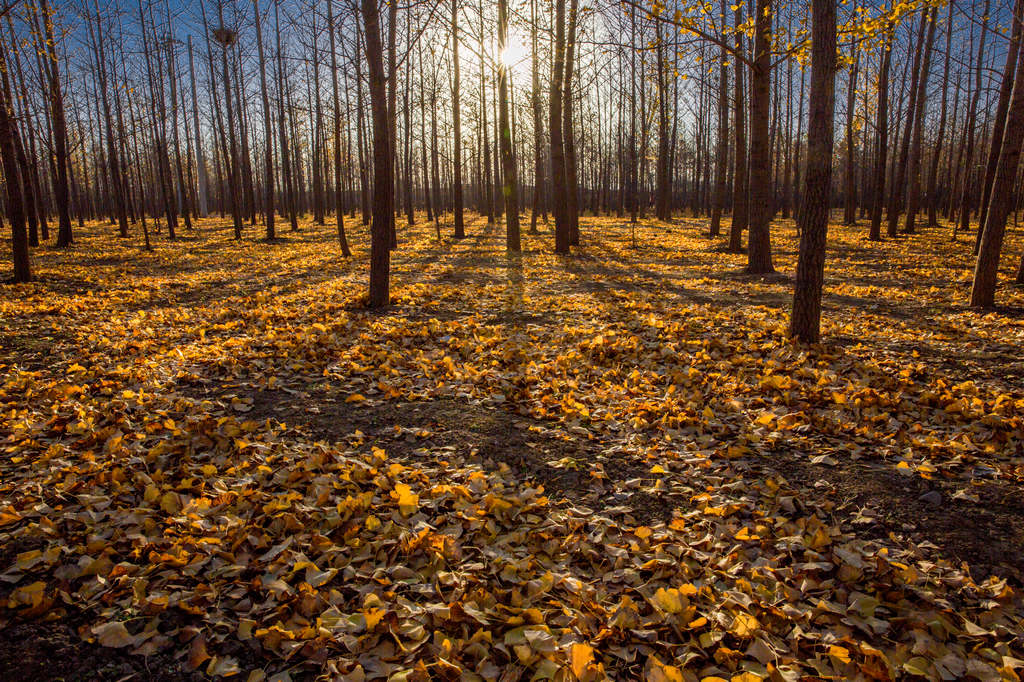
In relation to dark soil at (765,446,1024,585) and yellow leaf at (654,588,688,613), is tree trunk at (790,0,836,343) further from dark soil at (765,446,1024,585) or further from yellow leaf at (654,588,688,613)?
yellow leaf at (654,588,688,613)

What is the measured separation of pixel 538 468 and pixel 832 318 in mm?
5434

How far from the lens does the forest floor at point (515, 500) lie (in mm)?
2131

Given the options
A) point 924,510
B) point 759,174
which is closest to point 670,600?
point 924,510

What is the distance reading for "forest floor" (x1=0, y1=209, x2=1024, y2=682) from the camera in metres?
2.13

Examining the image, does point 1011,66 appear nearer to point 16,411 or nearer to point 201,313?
point 201,313

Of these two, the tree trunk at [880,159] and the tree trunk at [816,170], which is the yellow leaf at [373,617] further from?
the tree trunk at [880,159]

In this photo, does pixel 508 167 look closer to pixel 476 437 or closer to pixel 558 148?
pixel 558 148

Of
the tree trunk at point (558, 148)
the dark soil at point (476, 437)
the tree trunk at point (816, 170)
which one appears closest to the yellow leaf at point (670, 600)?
the dark soil at point (476, 437)

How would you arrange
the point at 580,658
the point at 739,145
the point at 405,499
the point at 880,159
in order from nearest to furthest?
the point at 580,658 → the point at 405,499 → the point at 739,145 → the point at 880,159

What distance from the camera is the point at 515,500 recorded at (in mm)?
3193

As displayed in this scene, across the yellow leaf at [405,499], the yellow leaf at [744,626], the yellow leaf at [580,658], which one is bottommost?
the yellow leaf at [744,626]

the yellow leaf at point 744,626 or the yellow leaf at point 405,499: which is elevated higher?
the yellow leaf at point 405,499

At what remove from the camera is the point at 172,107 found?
2059 centimetres

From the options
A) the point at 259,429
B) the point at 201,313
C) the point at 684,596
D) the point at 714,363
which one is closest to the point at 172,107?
the point at 201,313
